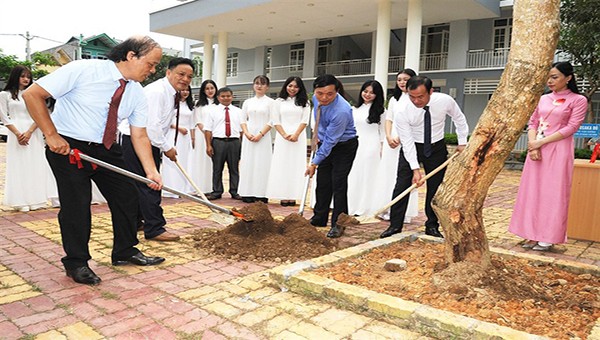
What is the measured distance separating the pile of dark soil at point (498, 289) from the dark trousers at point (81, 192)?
157 centimetres

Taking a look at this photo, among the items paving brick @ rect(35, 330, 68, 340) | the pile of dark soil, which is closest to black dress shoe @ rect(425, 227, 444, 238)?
the pile of dark soil

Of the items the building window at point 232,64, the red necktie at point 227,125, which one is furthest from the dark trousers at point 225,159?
the building window at point 232,64

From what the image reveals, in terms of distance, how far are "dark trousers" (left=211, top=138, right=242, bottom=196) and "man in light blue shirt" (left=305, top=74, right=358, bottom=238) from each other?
2.61 m

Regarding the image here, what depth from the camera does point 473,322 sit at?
2.39m

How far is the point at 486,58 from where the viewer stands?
1948 centimetres

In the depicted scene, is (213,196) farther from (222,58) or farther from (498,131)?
(222,58)

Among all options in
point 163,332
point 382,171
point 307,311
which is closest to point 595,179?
point 382,171

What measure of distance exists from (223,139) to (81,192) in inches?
175

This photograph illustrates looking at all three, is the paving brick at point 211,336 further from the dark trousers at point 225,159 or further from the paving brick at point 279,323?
the dark trousers at point 225,159

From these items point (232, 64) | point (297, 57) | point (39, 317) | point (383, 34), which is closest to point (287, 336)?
point (39, 317)

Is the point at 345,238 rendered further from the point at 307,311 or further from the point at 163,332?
the point at 163,332

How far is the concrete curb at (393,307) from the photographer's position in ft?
7.63

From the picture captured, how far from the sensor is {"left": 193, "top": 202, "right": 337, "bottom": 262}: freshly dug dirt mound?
12.9 feet

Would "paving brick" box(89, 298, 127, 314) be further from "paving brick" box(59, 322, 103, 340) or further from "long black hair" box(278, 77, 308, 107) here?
"long black hair" box(278, 77, 308, 107)
